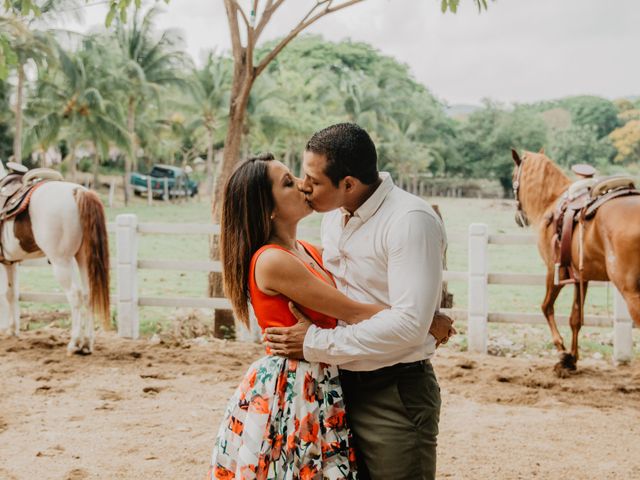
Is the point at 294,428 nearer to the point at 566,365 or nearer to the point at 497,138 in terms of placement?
the point at 566,365

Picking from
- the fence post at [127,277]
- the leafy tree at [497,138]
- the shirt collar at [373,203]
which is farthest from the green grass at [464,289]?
the leafy tree at [497,138]

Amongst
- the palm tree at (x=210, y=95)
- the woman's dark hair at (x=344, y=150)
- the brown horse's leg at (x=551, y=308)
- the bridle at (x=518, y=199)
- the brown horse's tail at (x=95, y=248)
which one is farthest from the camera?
the palm tree at (x=210, y=95)

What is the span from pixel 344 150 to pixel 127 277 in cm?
543

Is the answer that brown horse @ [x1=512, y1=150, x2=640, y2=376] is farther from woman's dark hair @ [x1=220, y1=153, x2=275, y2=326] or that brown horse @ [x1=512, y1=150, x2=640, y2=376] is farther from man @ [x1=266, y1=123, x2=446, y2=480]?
woman's dark hair @ [x1=220, y1=153, x2=275, y2=326]

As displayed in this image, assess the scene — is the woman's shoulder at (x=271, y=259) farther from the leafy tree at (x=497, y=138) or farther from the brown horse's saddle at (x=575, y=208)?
the leafy tree at (x=497, y=138)

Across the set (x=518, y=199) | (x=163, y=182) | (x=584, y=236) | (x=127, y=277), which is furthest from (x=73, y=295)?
(x=163, y=182)

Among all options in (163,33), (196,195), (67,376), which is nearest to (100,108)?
(163,33)

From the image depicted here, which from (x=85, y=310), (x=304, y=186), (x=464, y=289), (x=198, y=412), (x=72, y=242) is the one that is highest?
(x=304, y=186)

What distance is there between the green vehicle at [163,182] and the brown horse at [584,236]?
30894 mm

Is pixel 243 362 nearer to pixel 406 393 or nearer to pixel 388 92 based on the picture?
pixel 406 393

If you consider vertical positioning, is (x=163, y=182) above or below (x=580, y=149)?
below

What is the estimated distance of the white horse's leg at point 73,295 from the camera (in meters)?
6.01

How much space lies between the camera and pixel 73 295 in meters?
6.08

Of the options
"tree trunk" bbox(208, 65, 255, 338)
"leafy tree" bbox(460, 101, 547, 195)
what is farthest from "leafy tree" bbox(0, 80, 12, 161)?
"leafy tree" bbox(460, 101, 547, 195)
